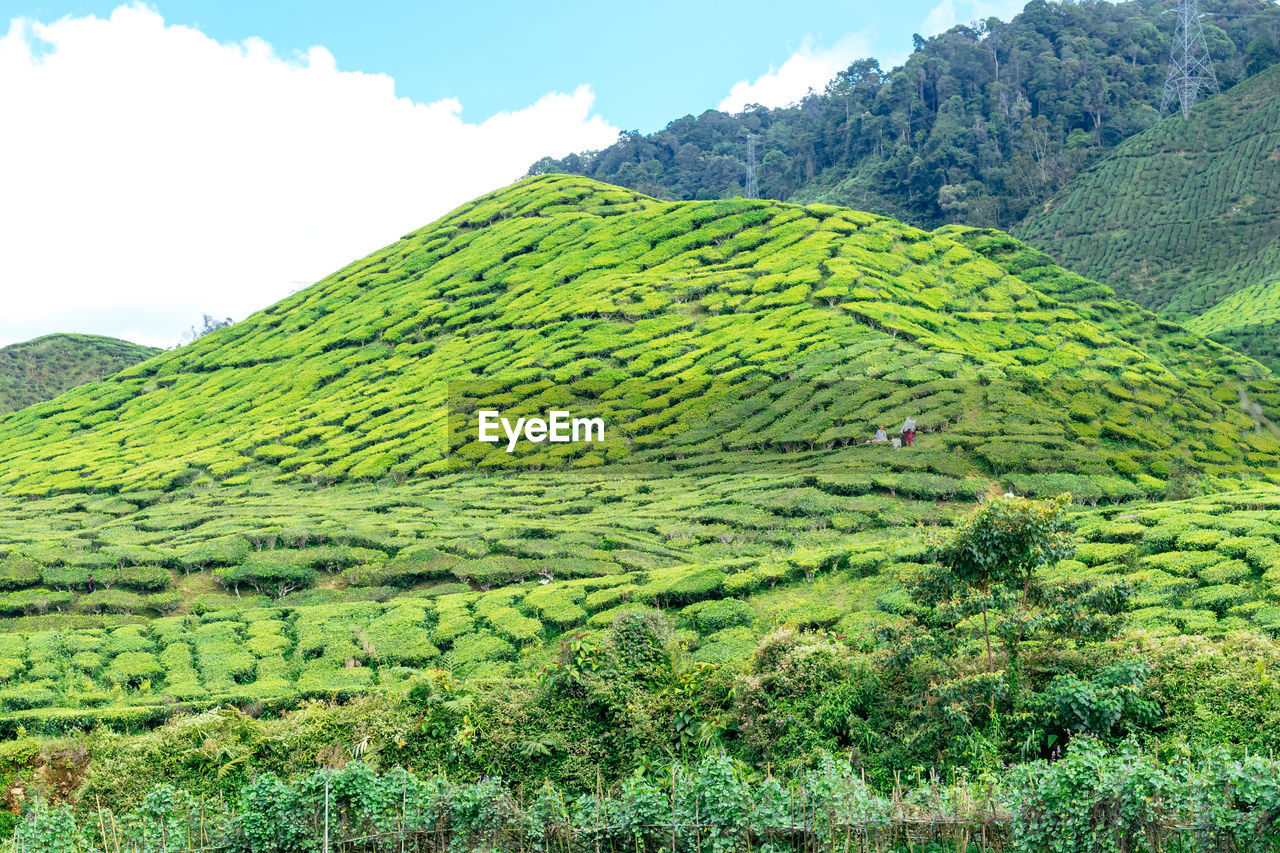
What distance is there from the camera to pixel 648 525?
3156 centimetres

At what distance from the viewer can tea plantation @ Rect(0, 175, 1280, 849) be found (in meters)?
18.0

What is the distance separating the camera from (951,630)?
17.8 m

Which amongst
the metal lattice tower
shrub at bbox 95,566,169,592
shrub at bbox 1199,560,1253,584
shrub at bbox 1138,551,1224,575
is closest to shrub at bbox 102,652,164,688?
shrub at bbox 95,566,169,592

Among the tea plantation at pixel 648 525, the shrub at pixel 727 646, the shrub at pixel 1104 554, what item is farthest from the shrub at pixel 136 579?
the shrub at pixel 1104 554

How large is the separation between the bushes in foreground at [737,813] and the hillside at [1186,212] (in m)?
69.1

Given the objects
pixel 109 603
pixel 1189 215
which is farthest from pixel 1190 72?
pixel 109 603

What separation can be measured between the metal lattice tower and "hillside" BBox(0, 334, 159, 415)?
103 m

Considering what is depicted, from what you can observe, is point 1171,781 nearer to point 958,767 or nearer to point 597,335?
point 958,767

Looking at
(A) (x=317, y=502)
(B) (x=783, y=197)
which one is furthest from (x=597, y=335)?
(B) (x=783, y=197)

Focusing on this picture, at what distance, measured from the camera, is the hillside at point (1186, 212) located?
83688 mm

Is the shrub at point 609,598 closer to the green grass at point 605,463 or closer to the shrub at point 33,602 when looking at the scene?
the green grass at point 605,463

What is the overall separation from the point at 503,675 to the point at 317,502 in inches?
840

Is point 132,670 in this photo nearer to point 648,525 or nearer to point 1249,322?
point 648,525

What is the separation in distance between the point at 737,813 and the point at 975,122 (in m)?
114
